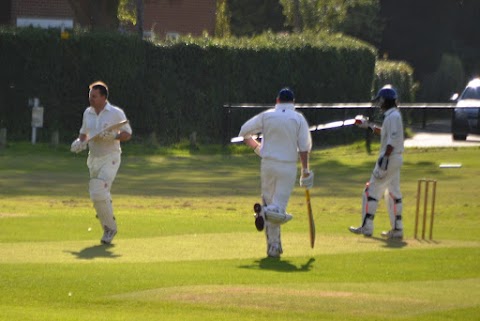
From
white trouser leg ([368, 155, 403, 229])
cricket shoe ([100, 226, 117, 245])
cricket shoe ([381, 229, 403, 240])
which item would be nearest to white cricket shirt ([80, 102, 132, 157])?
cricket shoe ([100, 226, 117, 245])

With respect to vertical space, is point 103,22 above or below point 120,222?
above

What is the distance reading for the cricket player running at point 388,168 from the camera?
17.6m

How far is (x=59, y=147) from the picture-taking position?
36.3 m

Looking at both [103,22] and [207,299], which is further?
[103,22]

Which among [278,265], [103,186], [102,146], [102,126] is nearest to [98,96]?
A: [102,126]

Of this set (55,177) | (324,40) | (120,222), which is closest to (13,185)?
(55,177)

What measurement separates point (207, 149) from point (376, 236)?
65.3ft

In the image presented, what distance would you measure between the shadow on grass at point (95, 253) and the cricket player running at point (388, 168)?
3603 millimetres

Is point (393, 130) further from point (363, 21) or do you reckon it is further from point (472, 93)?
point (363, 21)

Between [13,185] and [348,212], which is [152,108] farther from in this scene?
[348,212]

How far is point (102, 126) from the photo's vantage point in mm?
16656

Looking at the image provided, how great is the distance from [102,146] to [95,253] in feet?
5.13

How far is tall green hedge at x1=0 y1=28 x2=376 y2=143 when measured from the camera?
37.9 m

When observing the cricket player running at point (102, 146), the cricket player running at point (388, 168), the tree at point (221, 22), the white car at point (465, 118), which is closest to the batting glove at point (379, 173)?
the cricket player running at point (388, 168)
